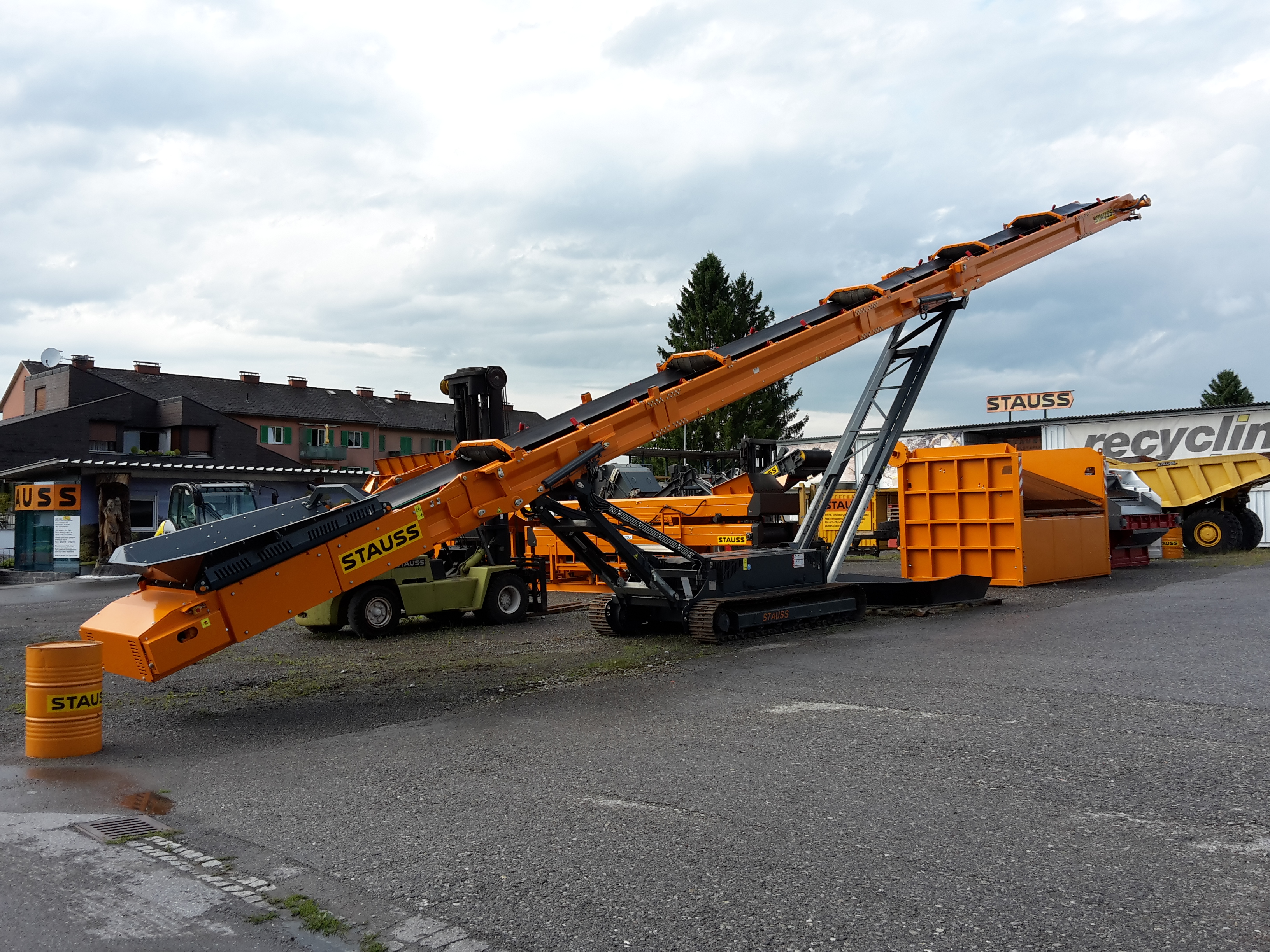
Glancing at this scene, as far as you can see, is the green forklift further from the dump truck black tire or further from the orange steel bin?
the dump truck black tire

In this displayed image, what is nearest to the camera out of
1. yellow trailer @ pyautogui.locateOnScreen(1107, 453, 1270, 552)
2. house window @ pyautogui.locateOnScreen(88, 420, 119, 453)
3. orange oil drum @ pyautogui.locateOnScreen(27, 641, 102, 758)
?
orange oil drum @ pyautogui.locateOnScreen(27, 641, 102, 758)

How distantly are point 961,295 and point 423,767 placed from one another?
9.82 m

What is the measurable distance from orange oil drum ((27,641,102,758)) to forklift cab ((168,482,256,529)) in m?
14.6

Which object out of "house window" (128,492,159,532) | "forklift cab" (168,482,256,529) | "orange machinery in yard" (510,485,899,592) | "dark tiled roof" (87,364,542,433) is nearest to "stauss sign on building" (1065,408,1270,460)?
"orange machinery in yard" (510,485,899,592)

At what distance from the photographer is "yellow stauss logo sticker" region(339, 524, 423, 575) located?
802 cm

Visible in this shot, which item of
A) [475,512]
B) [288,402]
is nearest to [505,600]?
[475,512]

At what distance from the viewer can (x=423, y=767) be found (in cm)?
616

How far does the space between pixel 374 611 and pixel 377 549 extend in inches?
201

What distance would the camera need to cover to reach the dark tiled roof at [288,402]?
58.9 m

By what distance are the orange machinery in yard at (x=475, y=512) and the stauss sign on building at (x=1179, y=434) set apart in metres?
22.1

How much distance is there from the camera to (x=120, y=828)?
5180mm

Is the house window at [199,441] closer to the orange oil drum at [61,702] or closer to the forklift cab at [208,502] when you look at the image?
the forklift cab at [208,502]

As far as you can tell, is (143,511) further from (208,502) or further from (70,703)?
(70,703)

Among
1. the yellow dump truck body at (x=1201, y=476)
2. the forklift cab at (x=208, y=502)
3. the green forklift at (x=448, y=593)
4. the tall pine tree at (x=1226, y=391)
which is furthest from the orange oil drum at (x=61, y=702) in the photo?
the tall pine tree at (x=1226, y=391)
